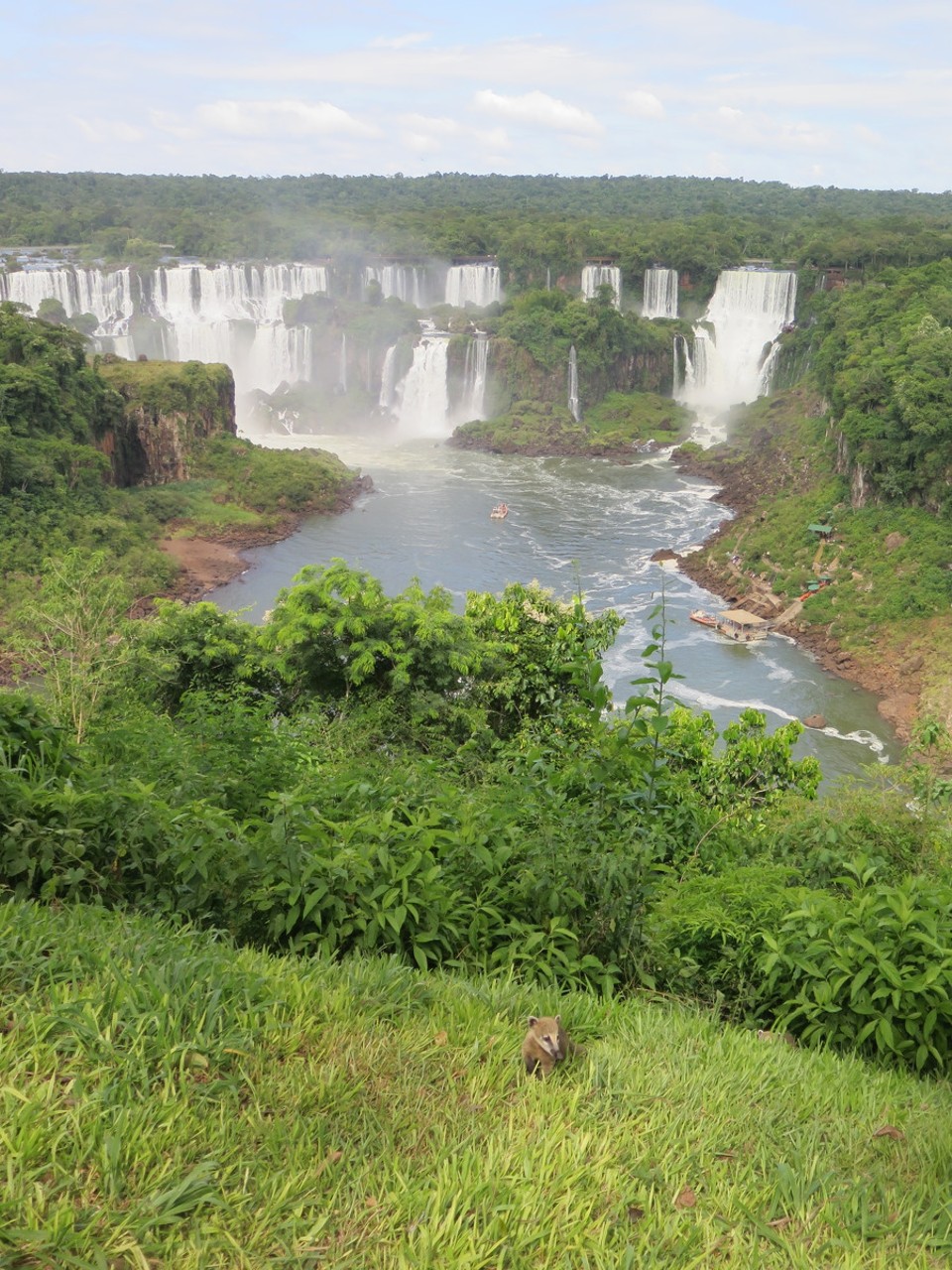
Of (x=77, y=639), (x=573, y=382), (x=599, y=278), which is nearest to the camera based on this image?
(x=77, y=639)

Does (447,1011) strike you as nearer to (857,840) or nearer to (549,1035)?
(549,1035)

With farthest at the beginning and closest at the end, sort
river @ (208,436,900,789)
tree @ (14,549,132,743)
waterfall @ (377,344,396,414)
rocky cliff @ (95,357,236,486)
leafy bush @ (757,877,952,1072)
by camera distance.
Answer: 1. waterfall @ (377,344,396,414)
2. rocky cliff @ (95,357,236,486)
3. river @ (208,436,900,789)
4. tree @ (14,549,132,743)
5. leafy bush @ (757,877,952,1072)

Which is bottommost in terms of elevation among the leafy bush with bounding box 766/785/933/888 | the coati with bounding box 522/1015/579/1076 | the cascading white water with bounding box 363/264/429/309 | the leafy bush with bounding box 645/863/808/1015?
the leafy bush with bounding box 766/785/933/888

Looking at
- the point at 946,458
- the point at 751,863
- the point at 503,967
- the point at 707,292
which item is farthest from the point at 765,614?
the point at 707,292

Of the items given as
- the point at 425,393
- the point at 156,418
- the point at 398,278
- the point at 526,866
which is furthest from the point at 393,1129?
the point at 398,278

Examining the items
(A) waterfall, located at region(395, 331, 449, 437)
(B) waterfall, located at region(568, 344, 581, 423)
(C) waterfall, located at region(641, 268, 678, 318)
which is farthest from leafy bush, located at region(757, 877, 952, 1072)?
(C) waterfall, located at region(641, 268, 678, 318)

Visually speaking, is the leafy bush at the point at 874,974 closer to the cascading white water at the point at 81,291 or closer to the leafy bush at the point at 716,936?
the leafy bush at the point at 716,936

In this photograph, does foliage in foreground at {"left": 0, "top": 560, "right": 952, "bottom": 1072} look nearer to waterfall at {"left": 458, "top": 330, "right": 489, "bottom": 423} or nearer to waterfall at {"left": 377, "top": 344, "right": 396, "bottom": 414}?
waterfall at {"left": 458, "top": 330, "right": 489, "bottom": 423}
